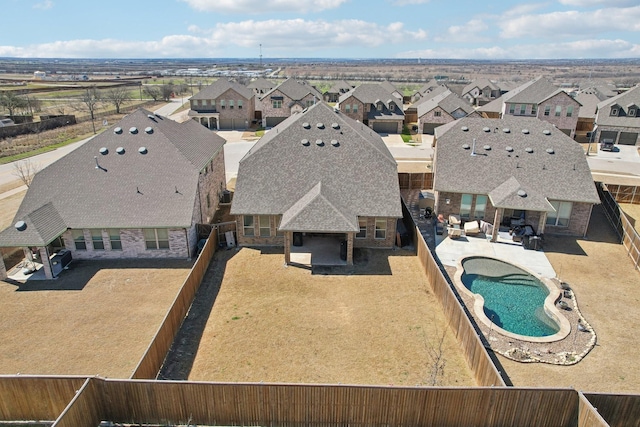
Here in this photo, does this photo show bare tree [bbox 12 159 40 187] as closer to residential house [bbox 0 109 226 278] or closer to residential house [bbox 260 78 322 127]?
residential house [bbox 0 109 226 278]

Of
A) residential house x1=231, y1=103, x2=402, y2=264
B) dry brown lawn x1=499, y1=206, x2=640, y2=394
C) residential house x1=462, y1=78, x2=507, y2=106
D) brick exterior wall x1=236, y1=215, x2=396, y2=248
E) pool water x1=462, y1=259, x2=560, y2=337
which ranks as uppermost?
residential house x1=462, y1=78, x2=507, y2=106

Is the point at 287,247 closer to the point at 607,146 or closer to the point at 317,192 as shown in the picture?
the point at 317,192

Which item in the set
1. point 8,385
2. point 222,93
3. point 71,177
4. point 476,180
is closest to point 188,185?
point 71,177

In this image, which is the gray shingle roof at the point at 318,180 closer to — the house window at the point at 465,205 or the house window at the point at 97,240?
the house window at the point at 465,205

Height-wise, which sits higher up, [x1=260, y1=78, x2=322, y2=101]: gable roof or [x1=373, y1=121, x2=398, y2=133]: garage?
[x1=260, y1=78, x2=322, y2=101]: gable roof

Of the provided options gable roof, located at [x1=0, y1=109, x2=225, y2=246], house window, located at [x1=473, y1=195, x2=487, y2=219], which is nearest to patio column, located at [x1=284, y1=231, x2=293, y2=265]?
gable roof, located at [x1=0, y1=109, x2=225, y2=246]

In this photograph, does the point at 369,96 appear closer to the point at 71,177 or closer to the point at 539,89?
the point at 539,89

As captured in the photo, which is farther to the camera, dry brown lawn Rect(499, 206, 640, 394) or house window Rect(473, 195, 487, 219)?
house window Rect(473, 195, 487, 219)

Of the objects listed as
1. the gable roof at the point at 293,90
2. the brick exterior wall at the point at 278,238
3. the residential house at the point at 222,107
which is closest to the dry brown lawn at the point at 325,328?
the brick exterior wall at the point at 278,238
